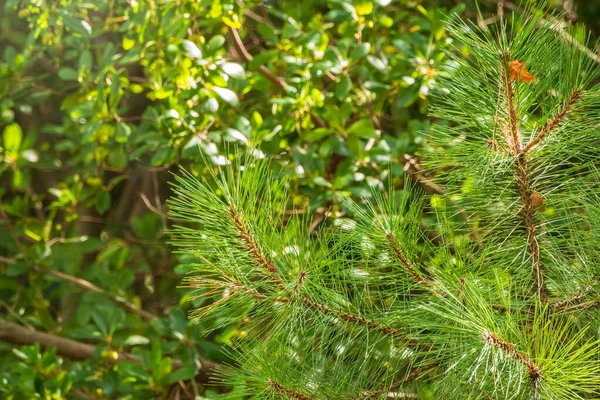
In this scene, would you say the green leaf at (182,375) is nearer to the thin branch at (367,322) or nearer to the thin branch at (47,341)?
the thin branch at (47,341)

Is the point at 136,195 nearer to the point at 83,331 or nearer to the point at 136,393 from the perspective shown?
the point at 83,331

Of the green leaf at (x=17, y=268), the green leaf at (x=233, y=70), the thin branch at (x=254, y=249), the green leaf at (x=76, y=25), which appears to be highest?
the thin branch at (x=254, y=249)

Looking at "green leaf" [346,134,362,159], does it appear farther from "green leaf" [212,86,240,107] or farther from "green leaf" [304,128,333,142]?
"green leaf" [212,86,240,107]

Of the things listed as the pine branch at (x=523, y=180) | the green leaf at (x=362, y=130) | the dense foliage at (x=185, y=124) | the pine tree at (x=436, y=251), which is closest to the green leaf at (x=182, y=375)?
the dense foliage at (x=185, y=124)

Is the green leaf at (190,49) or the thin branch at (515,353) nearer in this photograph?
the thin branch at (515,353)

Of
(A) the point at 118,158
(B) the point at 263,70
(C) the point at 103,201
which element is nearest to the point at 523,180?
(B) the point at 263,70

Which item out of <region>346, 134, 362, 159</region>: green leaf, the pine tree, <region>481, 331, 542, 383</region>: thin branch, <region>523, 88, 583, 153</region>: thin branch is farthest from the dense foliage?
<region>481, 331, 542, 383</region>: thin branch

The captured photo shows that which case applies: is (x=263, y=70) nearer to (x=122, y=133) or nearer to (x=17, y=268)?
(x=122, y=133)

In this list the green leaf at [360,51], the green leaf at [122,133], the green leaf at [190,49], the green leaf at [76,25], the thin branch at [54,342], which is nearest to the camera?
the green leaf at [190,49]
